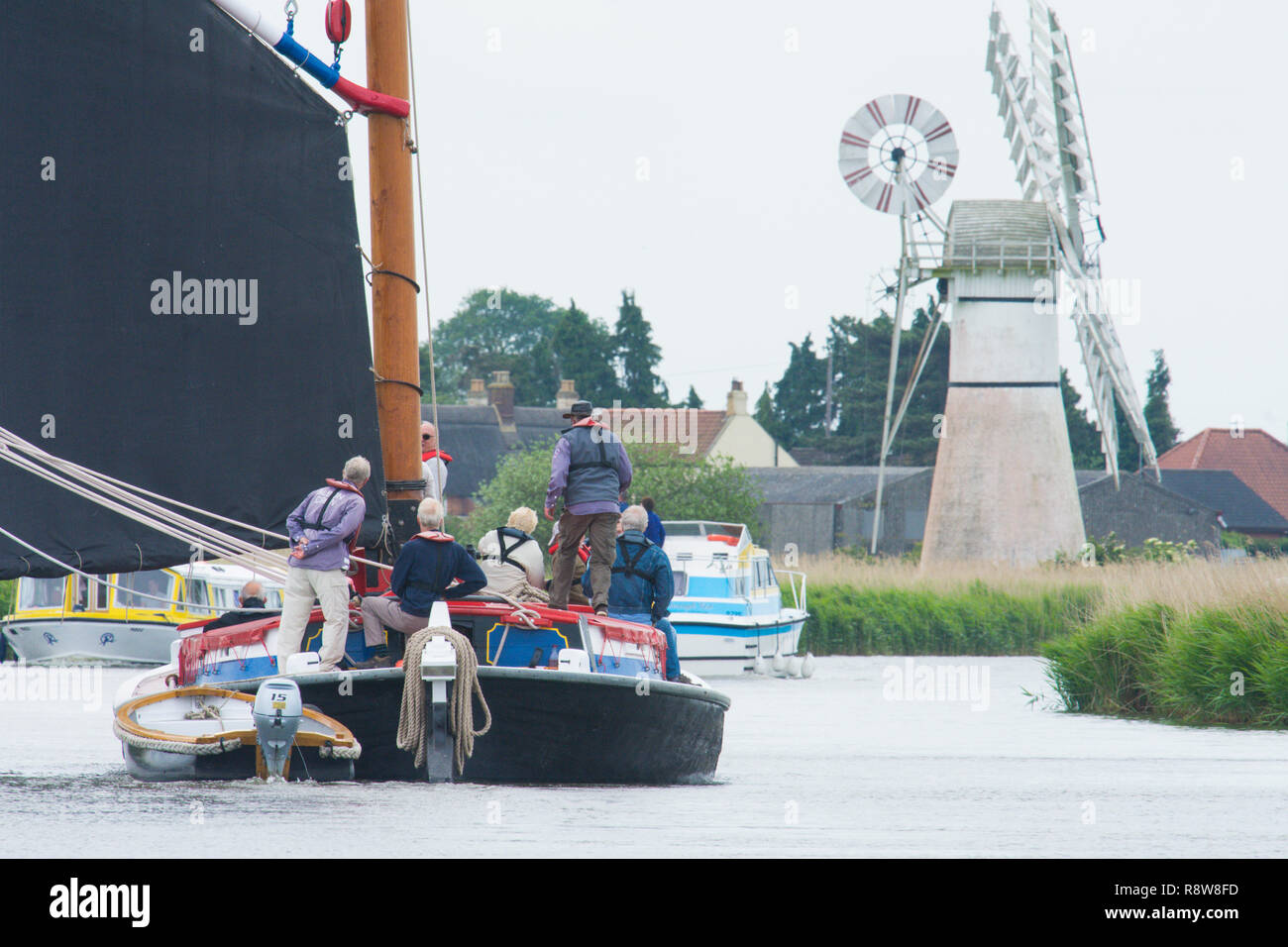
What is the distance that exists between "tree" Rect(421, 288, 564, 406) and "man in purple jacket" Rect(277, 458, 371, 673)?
311ft

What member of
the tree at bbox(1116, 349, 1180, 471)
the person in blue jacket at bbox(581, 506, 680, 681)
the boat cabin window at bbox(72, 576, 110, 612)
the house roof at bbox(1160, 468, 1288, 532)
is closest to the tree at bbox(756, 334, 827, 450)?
the tree at bbox(1116, 349, 1180, 471)

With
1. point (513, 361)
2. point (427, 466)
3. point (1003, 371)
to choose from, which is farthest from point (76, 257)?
point (513, 361)

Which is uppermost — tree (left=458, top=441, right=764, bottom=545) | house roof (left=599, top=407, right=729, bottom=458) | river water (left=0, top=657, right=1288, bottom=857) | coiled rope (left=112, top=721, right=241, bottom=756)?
house roof (left=599, top=407, right=729, bottom=458)

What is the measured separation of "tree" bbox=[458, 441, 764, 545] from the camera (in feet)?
175

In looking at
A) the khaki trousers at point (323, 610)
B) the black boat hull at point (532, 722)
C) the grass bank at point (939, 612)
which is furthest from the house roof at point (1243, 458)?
the khaki trousers at point (323, 610)

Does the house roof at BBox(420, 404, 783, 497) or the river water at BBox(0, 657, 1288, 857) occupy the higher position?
the house roof at BBox(420, 404, 783, 497)

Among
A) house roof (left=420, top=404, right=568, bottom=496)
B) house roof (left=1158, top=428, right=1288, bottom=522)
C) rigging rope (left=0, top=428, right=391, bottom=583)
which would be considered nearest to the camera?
rigging rope (left=0, top=428, right=391, bottom=583)

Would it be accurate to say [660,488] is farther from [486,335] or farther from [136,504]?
[486,335]

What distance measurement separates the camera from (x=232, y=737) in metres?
14.2

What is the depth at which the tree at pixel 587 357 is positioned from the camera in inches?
3937

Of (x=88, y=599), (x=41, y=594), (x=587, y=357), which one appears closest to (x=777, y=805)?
(x=88, y=599)

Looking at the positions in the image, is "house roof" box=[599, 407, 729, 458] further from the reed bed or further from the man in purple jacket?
the man in purple jacket

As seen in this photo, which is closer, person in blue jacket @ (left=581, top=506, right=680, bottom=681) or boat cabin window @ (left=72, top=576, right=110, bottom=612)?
person in blue jacket @ (left=581, top=506, right=680, bottom=681)

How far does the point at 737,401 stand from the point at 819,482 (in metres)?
15.8
